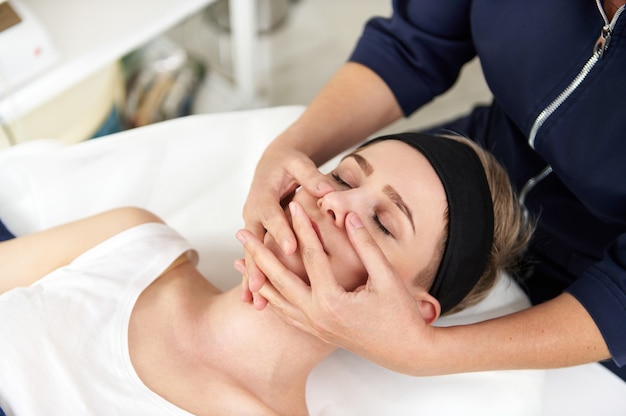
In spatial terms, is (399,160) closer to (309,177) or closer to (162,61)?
(309,177)

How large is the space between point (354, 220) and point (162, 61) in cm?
159

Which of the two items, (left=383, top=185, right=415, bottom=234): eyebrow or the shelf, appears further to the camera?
the shelf

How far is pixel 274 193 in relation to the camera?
3.57ft

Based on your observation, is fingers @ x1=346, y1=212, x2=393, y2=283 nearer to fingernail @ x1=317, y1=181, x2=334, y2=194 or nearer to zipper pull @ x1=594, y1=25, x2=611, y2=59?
fingernail @ x1=317, y1=181, x2=334, y2=194

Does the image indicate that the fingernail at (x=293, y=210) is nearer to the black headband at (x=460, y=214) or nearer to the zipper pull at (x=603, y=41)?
the black headband at (x=460, y=214)

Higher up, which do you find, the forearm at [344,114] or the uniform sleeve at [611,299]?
the forearm at [344,114]

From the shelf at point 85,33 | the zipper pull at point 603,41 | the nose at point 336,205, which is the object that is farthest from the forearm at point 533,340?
the shelf at point 85,33

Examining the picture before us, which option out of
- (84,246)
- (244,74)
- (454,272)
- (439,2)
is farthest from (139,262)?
(244,74)

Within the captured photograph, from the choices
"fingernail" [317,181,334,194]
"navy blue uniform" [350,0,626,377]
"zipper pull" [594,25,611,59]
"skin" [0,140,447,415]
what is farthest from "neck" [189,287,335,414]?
"zipper pull" [594,25,611,59]

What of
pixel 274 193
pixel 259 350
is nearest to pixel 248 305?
pixel 259 350

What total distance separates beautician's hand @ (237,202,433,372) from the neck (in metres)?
0.14

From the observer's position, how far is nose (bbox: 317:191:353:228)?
95 centimetres

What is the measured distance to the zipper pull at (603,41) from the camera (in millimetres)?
997

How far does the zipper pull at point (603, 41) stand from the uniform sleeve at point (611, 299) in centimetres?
29
